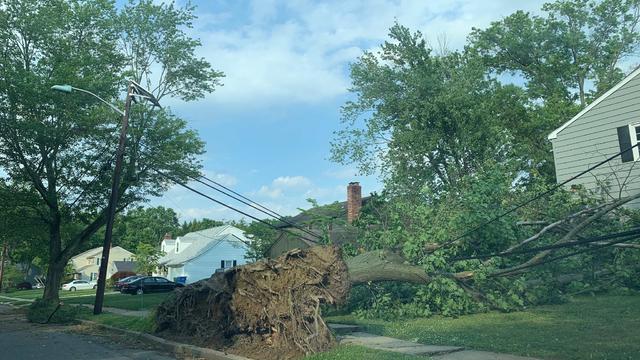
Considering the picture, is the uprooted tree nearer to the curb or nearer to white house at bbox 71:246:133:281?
the curb

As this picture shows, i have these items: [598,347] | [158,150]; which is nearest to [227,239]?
[158,150]

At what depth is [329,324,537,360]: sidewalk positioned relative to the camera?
316 inches

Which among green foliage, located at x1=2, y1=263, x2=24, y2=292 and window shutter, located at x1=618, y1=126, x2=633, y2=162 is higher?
window shutter, located at x1=618, y1=126, x2=633, y2=162

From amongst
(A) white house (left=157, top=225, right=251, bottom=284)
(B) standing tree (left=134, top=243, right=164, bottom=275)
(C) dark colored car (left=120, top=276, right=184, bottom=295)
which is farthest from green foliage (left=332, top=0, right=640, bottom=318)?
(B) standing tree (left=134, top=243, right=164, bottom=275)

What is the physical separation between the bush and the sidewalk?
1110 cm

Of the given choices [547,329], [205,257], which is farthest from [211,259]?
[547,329]

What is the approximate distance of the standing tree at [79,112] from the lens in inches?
830

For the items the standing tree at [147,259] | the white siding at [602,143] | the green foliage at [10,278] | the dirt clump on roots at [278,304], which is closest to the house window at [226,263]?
the standing tree at [147,259]

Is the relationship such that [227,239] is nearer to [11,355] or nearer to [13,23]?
[13,23]

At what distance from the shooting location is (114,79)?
893 inches

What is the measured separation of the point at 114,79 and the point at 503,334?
62.3 ft

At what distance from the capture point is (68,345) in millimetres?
11852

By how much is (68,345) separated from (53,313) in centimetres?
707

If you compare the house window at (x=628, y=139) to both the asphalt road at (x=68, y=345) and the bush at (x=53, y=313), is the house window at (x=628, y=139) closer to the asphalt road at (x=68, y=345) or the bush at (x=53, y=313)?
the asphalt road at (x=68, y=345)
